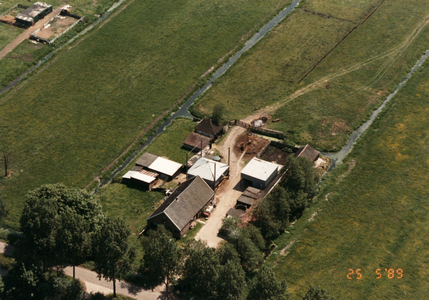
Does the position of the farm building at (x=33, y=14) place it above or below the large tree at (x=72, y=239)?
above

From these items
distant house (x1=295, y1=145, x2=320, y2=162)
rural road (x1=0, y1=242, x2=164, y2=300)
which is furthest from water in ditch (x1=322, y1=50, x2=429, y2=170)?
rural road (x1=0, y1=242, x2=164, y2=300)

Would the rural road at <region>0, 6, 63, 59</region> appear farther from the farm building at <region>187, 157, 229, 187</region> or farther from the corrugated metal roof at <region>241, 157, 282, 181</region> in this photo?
the corrugated metal roof at <region>241, 157, 282, 181</region>

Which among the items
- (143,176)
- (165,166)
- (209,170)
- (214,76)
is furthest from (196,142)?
(214,76)

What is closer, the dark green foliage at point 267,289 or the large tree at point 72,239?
the dark green foliage at point 267,289

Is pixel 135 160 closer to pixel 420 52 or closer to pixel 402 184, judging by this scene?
pixel 402 184

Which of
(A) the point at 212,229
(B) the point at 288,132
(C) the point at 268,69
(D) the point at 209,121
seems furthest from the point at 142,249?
(C) the point at 268,69

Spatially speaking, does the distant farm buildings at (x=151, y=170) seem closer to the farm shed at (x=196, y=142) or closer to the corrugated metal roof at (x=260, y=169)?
the farm shed at (x=196, y=142)

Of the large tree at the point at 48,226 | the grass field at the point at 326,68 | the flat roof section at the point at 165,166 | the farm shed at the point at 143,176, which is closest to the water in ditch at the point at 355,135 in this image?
the grass field at the point at 326,68
